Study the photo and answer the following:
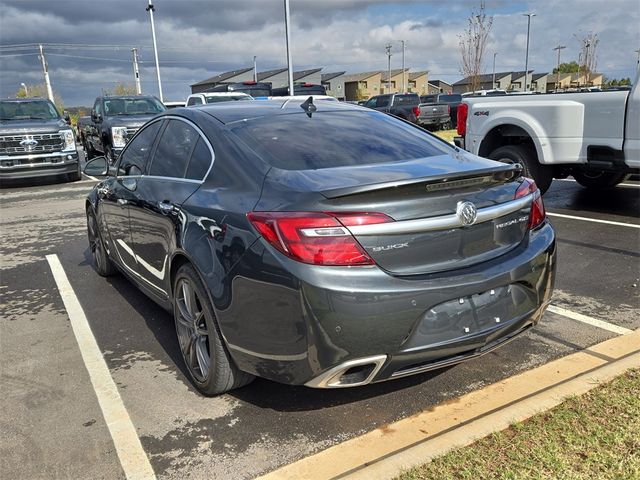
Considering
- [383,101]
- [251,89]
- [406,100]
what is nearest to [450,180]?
[251,89]

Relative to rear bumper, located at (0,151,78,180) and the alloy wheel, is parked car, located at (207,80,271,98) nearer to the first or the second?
rear bumper, located at (0,151,78,180)

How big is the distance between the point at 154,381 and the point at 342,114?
211 cm

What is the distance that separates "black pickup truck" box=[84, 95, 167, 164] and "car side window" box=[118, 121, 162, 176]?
910 cm

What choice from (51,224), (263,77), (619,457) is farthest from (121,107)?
(263,77)

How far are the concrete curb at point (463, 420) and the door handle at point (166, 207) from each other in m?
1.65

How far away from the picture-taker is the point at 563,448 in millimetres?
2539

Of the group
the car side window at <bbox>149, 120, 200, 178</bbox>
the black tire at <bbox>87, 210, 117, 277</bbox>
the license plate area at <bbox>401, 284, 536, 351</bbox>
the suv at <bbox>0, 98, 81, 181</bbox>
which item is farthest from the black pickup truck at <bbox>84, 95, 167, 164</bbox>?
the license plate area at <bbox>401, 284, 536, 351</bbox>

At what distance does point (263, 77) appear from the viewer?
82500 millimetres

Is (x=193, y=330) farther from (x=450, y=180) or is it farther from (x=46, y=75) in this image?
(x=46, y=75)

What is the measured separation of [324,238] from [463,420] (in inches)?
48.9

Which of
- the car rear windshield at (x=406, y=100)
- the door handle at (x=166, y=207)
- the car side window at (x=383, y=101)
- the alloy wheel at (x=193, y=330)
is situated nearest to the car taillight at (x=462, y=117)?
the door handle at (x=166, y=207)

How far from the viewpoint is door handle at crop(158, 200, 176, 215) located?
11.2 feet

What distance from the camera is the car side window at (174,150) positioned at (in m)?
3.57

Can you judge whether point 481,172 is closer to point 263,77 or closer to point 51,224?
point 51,224
